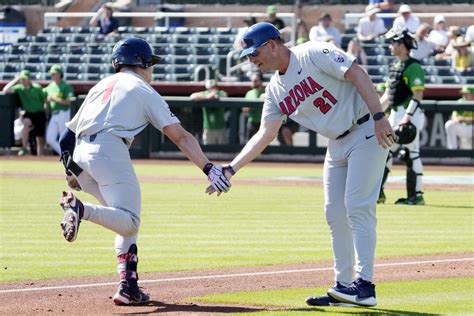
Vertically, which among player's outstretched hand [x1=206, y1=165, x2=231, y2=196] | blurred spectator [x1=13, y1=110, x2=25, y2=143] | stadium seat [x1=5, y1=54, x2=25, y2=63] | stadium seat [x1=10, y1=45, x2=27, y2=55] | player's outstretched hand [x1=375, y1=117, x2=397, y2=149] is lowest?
blurred spectator [x1=13, y1=110, x2=25, y2=143]

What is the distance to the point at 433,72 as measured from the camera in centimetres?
2831

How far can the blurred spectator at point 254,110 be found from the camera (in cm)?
2743

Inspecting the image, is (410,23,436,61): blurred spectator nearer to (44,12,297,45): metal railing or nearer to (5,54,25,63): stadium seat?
(44,12,297,45): metal railing

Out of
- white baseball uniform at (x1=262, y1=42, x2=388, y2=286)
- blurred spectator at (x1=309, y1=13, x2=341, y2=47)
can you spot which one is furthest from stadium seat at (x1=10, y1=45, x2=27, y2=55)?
white baseball uniform at (x1=262, y1=42, x2=388, y2=286)

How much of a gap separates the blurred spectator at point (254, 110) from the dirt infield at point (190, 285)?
1616 cm

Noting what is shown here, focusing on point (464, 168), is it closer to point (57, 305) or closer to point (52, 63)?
point (52, 63)

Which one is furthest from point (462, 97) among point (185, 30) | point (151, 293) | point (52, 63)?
point (151, 293)

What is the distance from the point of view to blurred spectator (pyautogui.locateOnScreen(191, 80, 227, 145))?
27844 mm

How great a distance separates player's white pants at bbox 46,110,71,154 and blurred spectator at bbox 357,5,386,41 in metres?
7.27

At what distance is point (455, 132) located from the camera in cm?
2605

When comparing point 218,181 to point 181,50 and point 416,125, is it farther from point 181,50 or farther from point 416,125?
point 181,50

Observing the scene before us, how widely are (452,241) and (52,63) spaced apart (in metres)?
22.3

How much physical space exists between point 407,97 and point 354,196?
28.0 ft

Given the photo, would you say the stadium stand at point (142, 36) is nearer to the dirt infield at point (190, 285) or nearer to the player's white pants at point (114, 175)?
the dirt infield at point (190, 285)
